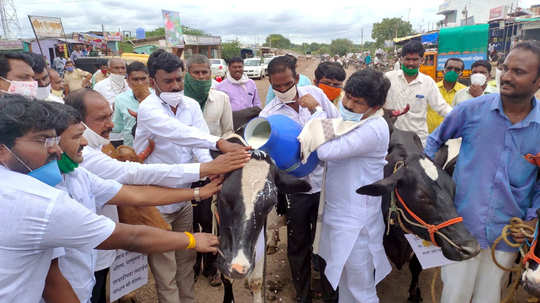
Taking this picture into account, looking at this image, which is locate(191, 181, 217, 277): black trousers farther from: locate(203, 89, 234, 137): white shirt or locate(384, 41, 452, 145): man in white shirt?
locate(384, 41, 452, 145): man in white shirt

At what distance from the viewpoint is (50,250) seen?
68.1 inches

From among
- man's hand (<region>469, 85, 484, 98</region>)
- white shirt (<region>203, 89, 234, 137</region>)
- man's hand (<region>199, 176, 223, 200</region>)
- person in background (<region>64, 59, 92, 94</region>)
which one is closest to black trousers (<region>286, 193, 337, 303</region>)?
man's hand (<region>199, 176, 223, 200</region>)

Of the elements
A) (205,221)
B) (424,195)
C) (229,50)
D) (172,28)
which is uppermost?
(172,28)

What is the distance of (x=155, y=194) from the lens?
2.63m

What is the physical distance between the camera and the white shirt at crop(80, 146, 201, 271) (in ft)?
8.50

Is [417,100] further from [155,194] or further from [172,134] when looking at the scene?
[155,194]

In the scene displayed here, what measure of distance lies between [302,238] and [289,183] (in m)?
1.09

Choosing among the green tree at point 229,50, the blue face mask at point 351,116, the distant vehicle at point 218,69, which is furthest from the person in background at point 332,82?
the green tree at point 229,50

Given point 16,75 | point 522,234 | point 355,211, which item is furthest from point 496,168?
point 16,75

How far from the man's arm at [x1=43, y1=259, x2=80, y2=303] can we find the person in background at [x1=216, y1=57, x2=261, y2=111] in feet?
12.6

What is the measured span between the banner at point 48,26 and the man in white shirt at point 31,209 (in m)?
32.9

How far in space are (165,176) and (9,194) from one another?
4.04ft

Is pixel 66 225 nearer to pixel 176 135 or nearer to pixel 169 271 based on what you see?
pixel 176 135

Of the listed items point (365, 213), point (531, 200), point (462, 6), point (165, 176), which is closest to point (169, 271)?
point (165, 176)
